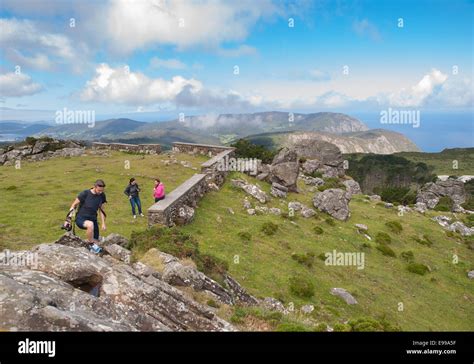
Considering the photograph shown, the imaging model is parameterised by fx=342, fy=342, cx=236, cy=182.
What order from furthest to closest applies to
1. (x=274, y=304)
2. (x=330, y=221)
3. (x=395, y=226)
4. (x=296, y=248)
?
(x=395, y=226)
(x=330, y=221)
(x=296, y=248)
(x=274, y=304)

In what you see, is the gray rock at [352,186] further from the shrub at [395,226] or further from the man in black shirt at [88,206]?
the man in black shirt at [88,206]

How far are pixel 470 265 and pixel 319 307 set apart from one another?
1972 cm

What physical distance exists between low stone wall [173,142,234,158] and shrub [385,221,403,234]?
72.1 ft

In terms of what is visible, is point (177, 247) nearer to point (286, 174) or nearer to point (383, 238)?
point (383, 238)

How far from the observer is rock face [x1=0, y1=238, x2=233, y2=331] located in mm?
6484

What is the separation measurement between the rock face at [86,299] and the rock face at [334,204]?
24.7 meters

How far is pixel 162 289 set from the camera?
10.4 meters

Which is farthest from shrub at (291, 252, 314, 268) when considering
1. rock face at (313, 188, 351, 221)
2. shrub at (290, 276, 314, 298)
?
rock face at (313, 188, 351, 221)

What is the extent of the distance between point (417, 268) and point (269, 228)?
1184 cm

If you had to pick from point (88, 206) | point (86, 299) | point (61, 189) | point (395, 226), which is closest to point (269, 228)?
point (88, 206)

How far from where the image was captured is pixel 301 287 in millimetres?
18609

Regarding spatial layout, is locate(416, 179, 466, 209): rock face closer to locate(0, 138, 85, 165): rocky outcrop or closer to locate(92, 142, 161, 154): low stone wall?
locate(92, 142, 161, 154): low stone wall
